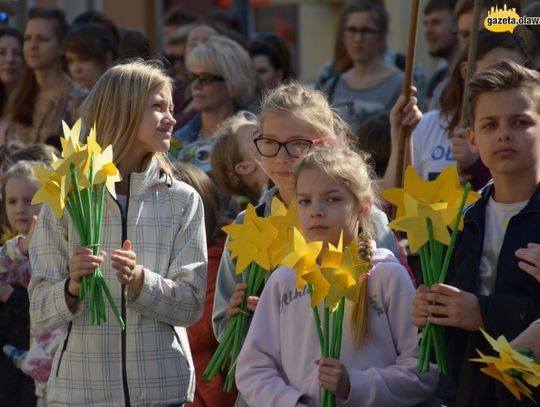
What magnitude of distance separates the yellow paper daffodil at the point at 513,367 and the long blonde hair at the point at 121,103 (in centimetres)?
159

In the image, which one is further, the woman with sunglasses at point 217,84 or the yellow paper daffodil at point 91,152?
the woman with sunglasses at point 217,84

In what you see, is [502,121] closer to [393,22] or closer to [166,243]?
[166,243]

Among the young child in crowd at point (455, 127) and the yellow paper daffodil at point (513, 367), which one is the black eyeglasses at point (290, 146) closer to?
the young child in crowd at point (455, 127)

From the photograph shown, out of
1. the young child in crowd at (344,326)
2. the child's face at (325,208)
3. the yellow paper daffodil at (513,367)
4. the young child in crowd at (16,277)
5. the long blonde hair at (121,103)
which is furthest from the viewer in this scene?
the young child in crowd at (16,277)

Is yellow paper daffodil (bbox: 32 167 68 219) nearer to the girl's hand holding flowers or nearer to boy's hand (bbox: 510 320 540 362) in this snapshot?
the girl's hand holding flowers

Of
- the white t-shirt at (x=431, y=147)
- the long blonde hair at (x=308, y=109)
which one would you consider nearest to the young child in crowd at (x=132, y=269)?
the long blonde hair at (x=308, y=109)

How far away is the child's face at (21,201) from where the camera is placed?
19.2 ft

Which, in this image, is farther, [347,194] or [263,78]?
[263,78]

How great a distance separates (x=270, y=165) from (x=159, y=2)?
12.8 m

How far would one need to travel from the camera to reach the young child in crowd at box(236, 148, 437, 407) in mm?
4141

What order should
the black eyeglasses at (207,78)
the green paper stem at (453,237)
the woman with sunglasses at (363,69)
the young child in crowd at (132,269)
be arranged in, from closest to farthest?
the green paper stem at (453,237), the young child in crowd at (132,269), the black eyeglasses at (207,78), the woman with sunglasses at (363,69)

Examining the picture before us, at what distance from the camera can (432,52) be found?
8273mm

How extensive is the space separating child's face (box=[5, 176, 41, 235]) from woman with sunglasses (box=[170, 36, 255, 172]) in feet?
4.19

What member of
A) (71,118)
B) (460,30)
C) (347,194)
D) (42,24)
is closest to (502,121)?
(347,194)
